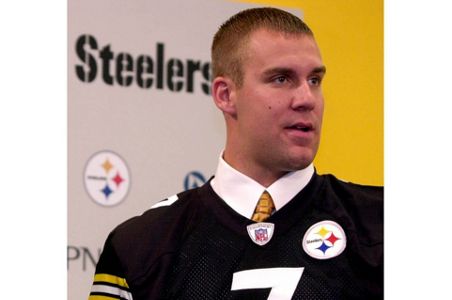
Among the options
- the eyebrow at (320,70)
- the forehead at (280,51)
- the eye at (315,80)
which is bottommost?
the eye at (315,80)

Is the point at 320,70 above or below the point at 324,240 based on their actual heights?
above

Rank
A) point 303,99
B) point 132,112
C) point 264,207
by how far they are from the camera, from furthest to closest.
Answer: point 132,112, point 264,207, point 303,99

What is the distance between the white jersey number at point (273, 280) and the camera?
1.81 meters

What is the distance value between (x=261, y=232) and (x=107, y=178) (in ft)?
1.30

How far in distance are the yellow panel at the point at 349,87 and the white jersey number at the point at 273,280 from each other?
0.31 meters

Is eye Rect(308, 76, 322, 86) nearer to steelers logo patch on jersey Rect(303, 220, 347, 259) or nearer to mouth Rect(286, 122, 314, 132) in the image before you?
mouth Rect(286, 122, 314, 132)

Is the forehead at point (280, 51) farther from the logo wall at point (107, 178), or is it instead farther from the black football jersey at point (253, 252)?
the logo wall at point (107, 178)

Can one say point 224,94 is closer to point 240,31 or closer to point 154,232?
point 240,31

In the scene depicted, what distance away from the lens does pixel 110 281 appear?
6.27 feet

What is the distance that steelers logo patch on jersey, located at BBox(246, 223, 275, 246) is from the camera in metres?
1.88

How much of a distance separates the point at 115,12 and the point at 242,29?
300mm

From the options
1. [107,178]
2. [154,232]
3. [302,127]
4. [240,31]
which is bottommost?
[154,232]

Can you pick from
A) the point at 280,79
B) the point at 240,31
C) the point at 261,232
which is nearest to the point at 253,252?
the point at 261,232

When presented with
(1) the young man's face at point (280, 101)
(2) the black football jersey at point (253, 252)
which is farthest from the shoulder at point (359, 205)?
(1) the young man's face at point (280, 101)
